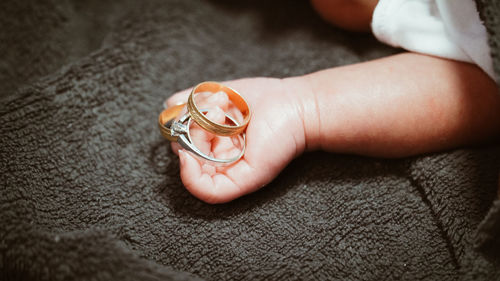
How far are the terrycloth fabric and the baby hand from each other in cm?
5

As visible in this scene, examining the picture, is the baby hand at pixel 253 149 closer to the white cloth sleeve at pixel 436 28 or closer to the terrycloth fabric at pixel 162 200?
the terrycloth fabric at pixel 162 200

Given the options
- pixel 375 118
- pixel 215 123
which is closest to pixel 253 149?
pixel 215 123

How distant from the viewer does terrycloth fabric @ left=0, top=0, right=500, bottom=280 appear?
0.52 m

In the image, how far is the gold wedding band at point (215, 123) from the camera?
58cm

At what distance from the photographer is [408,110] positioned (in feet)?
2.03

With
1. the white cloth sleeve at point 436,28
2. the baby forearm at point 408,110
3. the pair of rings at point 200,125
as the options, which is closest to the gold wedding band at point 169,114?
the pair of rings at point 200,125

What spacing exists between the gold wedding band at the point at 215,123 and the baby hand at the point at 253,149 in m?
0.01

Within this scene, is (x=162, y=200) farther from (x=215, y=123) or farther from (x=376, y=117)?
(x=376, y=117)

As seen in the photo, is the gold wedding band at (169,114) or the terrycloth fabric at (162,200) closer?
the terrycloth fabric at (162,200)

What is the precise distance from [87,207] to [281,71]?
0.44 meters

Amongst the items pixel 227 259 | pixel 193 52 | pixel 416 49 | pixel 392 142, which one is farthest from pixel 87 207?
pixel 416 49

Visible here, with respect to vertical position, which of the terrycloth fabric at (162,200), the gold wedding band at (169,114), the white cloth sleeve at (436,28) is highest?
the white cloth sleeve at (436,28)

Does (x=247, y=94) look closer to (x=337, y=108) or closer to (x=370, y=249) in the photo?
(x=337, y=108)

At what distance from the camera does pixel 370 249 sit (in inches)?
23.3
